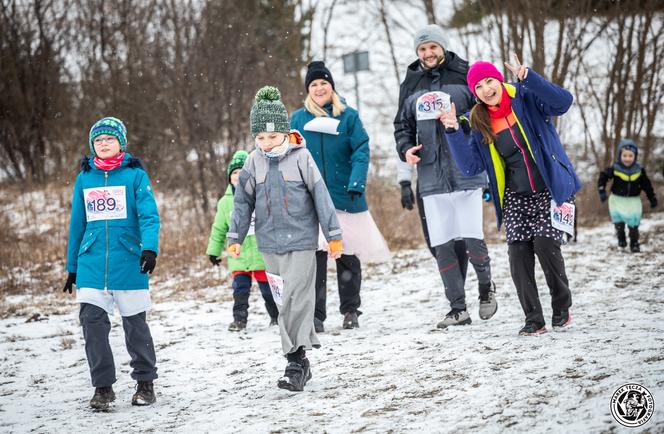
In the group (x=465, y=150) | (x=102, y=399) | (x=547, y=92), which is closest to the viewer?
(x=102, y=399)

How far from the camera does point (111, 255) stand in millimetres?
4441

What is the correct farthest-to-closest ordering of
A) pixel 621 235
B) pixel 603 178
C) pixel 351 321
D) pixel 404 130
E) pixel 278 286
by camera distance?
pixel 603 178
pixel 621 235
pixel 351 321
pixel 404 130
pixel 278 286

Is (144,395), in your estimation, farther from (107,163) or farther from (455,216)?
(455,216)

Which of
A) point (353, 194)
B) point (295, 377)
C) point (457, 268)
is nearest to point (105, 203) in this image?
point (295, 377)

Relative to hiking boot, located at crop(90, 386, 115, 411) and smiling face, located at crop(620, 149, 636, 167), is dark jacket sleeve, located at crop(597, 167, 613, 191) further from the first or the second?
hiking boot, located at crop(90, 386, 115, 411)

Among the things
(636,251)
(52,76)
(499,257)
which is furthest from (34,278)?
(52,76)

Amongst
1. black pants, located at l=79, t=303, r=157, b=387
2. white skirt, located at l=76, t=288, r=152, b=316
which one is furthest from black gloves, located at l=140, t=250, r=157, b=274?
black pants, located at l=79, t=303, r=157, b=387

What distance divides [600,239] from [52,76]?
15.0 meters

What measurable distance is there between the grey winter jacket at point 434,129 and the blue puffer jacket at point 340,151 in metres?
0.39

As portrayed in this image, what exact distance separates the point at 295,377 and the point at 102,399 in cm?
118

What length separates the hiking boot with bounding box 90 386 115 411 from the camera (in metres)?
4.33

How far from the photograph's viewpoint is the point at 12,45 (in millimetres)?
19109

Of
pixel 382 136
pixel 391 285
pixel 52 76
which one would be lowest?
pixel 391 285

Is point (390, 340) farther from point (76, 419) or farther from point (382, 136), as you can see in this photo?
point (382, 136)
